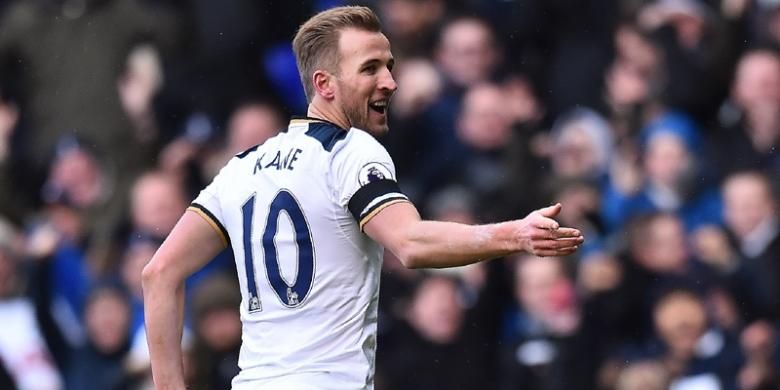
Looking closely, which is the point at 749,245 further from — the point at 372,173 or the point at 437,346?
the point at 372,173

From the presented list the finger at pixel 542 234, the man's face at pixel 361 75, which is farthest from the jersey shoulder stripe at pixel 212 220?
the finger at pixel 542 234

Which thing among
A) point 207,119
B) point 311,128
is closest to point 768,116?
point 207,119

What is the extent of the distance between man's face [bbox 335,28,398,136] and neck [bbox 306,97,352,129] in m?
0.02

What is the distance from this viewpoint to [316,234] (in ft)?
13.4

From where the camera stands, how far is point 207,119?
841 centimetres

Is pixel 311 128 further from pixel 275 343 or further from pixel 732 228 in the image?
pixel 732 228

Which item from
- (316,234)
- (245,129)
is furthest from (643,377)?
(316,234)

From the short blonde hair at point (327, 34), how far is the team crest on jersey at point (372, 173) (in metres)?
0.45

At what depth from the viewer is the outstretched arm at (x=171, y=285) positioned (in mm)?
4332

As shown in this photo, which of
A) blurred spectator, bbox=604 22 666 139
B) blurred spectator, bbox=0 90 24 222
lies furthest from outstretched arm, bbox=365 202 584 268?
blurred spectator, bbox=0 90 24 222

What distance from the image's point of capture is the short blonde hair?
4.33 m

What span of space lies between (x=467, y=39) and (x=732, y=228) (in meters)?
1.76

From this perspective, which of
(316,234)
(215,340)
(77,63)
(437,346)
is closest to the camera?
(316,234)

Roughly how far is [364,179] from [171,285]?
29.5 inches
